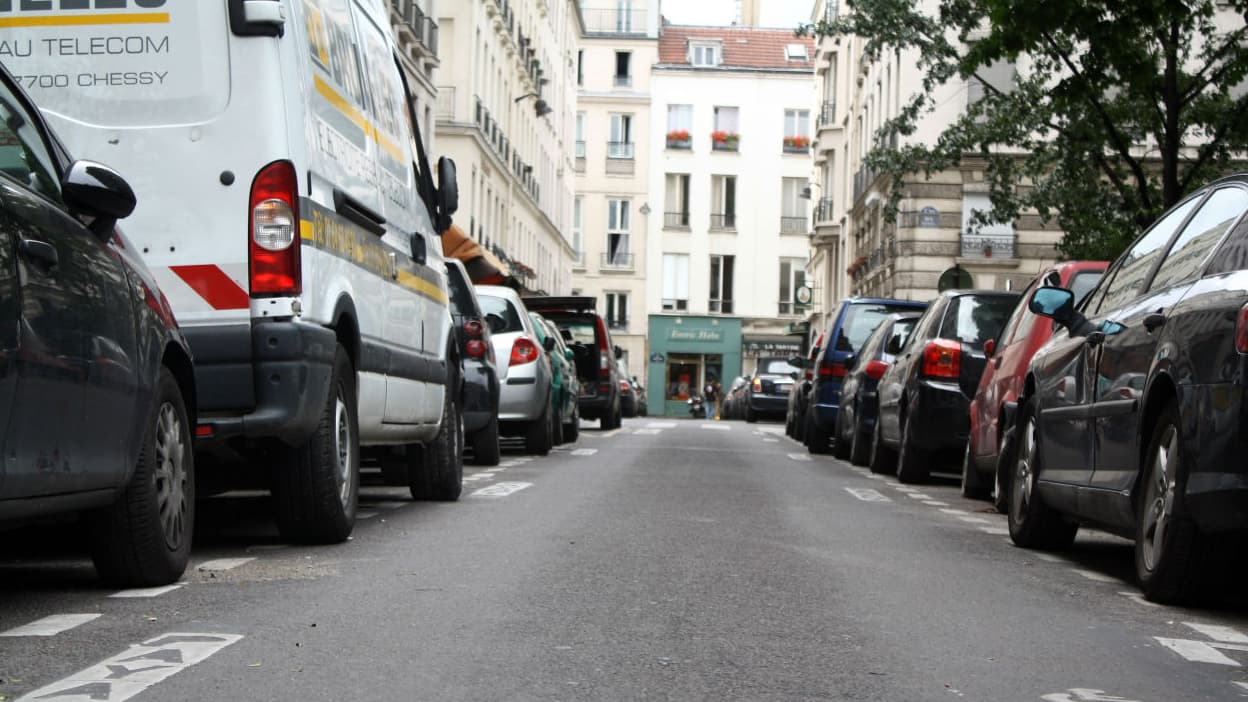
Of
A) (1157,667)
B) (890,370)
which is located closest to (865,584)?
(1157,667)

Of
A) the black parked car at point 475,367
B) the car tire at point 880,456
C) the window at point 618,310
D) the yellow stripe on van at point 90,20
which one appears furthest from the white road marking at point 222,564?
the window at point 618,310

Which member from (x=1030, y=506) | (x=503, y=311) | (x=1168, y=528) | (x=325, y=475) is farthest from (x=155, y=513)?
(x=503, y=311)

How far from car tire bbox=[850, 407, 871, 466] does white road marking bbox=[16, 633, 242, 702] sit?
13782 mm

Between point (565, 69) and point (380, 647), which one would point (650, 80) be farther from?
point (380, 647)

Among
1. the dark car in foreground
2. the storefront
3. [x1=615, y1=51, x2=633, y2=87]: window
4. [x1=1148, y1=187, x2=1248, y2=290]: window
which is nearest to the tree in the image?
the dark car in foreground

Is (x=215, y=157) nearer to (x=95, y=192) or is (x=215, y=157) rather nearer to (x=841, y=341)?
(x=95, y=192)

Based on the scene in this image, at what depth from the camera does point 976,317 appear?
15.3 meters

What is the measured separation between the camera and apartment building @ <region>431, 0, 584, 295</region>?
155ft

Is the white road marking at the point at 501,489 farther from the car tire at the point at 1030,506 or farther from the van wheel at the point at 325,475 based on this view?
the car tire at the point at 1030,506

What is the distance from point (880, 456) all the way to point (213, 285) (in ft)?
34.7

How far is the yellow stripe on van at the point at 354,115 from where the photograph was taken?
27.5 feet

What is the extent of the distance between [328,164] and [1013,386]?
16.8 feet

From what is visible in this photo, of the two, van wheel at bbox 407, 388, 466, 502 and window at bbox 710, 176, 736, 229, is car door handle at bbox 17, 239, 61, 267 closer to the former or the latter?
van wheel at bbox 407, 388, 466, 502

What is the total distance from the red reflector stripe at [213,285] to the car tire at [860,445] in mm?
11969
